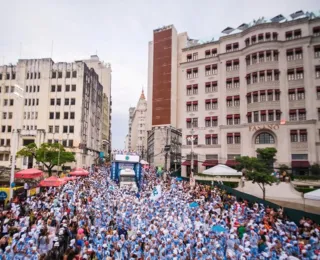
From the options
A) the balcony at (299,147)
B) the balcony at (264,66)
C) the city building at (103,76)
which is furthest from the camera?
the city building at (103,76)

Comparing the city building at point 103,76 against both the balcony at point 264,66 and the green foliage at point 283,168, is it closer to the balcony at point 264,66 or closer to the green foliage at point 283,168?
the balcony at point 264,66

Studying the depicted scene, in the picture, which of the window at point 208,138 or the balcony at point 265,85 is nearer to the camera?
the balcony at point 265,85

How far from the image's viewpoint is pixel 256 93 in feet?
119

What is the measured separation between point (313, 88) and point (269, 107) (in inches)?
235

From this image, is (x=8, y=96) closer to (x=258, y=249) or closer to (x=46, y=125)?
(x=46, y=125)

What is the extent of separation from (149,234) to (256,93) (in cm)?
2990

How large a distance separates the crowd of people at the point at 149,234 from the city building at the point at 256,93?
14936 millimetres

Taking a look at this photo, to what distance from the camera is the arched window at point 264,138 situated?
3544 cm

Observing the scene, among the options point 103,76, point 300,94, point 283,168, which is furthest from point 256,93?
point 103,76

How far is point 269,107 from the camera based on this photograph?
35250mm

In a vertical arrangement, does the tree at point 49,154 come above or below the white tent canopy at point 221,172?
above

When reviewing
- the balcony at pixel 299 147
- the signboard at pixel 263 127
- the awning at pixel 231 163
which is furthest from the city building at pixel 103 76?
the balcony at pixel 299 147

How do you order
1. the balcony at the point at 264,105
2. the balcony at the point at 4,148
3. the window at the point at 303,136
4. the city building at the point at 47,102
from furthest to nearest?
the city building at the point at 47,102 < the balcony at the point at 4,148 < the balcony at the point at 264,105 < the window at the point at 303,136

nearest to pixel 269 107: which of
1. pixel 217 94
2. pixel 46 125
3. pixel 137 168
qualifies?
pixel 217 94
